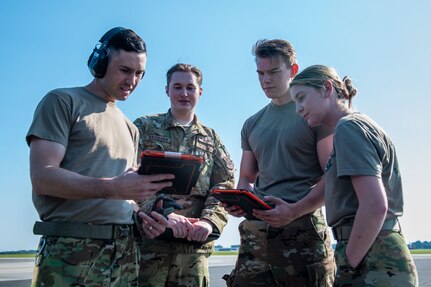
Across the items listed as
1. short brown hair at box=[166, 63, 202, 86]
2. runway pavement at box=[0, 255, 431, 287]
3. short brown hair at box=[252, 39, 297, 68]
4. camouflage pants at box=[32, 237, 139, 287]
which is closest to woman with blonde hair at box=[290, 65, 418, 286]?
short brown hair at box=[252, 39, 297, 68]

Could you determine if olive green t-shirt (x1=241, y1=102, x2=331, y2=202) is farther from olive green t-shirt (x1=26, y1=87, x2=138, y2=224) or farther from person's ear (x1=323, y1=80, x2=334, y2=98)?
olive green t-shirt (x1=26, y1=87, x2=138, y2=224)

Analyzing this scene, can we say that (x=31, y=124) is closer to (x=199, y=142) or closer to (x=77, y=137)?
(x=77, y=137)

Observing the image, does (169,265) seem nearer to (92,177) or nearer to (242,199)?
(242,199)

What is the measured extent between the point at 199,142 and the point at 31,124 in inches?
70.6

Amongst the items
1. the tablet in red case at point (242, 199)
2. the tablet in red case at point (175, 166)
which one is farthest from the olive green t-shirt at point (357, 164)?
the tablet in red case at point (175, 166)

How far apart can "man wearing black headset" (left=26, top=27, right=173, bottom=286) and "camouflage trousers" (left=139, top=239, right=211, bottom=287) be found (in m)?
0.81

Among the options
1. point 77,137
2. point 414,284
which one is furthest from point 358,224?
point 77,137

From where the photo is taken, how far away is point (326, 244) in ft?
12.1

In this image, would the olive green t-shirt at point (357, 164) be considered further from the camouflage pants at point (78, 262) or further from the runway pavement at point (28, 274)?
the runway pavement at point (28, 274)

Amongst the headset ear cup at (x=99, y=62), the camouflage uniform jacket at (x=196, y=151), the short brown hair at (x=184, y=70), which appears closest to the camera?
the headset ear cup at (x=99, y=62)

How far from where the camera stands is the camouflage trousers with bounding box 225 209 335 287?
3613mm

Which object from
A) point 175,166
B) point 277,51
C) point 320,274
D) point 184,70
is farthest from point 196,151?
point 175,166

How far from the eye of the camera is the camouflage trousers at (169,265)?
3.86m

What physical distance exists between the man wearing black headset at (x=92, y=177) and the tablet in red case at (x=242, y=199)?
491 millimetres
